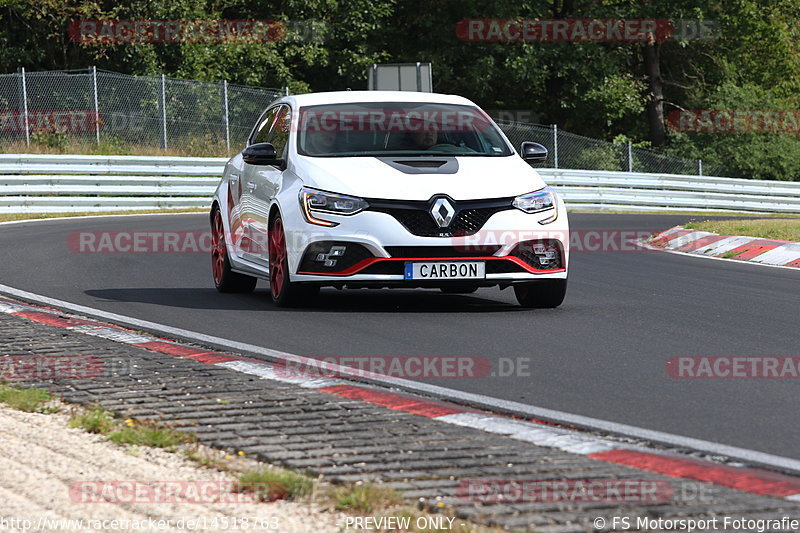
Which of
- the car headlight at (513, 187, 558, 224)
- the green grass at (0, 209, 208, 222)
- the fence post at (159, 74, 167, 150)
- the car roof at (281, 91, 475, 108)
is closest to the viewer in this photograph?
the car headlight at (513, 187, 558, 224)

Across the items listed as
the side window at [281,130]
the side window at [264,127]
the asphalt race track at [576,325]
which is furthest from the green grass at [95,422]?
the side window at [264,127]

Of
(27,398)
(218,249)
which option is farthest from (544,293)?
(27,398)

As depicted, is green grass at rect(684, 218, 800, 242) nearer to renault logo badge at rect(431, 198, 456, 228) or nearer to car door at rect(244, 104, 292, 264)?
car door at rect(244, 104, 292, 264)

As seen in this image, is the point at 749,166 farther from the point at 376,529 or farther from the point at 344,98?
the point at 376,529

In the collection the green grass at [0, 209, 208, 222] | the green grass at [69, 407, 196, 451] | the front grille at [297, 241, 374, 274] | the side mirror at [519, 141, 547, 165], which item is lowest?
the green grass at [0, 209, 208, 222]

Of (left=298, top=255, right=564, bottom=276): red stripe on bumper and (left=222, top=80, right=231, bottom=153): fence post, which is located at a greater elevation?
(left=222, top=80, right=231, bottom=153): fence post

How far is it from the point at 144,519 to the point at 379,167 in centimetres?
618

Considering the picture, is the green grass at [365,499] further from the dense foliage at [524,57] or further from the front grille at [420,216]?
the dense foliage at [524,57]

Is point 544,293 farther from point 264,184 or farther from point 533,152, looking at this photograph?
point 264,184

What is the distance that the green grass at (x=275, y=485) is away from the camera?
472 cm

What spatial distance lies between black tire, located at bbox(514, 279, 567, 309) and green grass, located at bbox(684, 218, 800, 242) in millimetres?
7171

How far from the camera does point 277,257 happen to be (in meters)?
10.6

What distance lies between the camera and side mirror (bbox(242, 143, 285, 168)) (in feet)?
35.5

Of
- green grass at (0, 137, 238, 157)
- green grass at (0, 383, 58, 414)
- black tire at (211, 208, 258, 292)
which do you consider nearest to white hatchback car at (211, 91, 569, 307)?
black tire at (211, 208, 258, 292)
